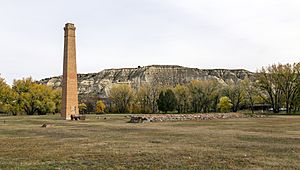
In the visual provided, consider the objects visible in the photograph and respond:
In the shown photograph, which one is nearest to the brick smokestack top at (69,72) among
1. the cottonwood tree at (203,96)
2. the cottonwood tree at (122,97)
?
the cottonwood tree at (203,96)

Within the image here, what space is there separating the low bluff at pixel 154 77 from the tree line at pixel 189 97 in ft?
158

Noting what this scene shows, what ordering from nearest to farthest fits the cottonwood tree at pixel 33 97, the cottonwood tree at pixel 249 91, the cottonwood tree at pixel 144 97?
1. the cottonwood tree at pixel 33 97
2. the cottonwood tree at pixel 249 91
3. the cottonwood tree at pixel 144 97

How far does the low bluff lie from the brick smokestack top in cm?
8439

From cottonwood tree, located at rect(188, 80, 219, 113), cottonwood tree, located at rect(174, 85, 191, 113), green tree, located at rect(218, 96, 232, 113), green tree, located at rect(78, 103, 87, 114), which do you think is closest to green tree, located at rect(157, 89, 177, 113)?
cottonwood tree, located at rect(174, 85, 191, 113)

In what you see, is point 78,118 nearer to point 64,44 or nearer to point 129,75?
point 64,44

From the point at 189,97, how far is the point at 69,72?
37.8 meters

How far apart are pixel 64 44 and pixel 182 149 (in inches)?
1517

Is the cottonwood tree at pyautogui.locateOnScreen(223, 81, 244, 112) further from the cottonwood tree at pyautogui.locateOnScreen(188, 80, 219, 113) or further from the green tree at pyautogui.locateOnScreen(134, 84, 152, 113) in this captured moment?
the green tree at pyautogui.locateOnScreen(134, 84, 152, 113)

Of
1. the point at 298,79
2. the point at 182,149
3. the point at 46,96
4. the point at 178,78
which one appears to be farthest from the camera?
the point at 178,78

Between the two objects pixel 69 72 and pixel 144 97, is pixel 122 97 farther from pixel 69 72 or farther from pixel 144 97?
pixel 69 72

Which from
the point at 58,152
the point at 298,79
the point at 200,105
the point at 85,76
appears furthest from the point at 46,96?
the point at 85,76

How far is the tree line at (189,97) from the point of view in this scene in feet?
210

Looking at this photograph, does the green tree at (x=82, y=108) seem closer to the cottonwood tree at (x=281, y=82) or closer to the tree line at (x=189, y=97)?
the tree line at (x=189, y=97)

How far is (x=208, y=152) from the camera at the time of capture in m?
12.7
